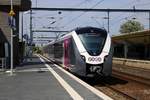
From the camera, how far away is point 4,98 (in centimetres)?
1417

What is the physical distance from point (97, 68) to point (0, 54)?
57.9 feet

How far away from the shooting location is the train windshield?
2292cm

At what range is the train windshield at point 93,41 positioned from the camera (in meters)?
22.9

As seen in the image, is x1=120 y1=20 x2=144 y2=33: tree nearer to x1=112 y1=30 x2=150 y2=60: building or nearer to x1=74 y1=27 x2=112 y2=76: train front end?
x1=112 y1=30 x2=150 y2=60: building

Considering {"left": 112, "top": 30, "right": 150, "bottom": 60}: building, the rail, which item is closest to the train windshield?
the rail

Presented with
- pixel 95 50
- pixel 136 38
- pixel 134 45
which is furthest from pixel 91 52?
pixel 134 45

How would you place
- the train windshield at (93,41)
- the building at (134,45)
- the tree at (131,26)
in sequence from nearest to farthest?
the train windshield at (93,41) < the building at (134,45) < the tree at (131,26)

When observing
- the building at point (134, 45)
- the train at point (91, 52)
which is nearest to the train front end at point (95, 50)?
the train at point (91, 52)

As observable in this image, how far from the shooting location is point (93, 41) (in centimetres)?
2341

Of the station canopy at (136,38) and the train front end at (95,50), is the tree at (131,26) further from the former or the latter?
the train front end at (95,50)

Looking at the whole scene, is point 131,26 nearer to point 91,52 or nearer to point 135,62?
point 135,62

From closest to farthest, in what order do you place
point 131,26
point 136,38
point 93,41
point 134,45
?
point 93,41 < point 136,38 < point 134,45 < point 131,26

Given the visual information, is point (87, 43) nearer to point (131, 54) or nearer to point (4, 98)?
point (4, 98)

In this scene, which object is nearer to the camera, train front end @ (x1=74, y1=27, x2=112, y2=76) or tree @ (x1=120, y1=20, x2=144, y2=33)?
train front end @ (x1=74, y1=27, x2=112, y2=76)
